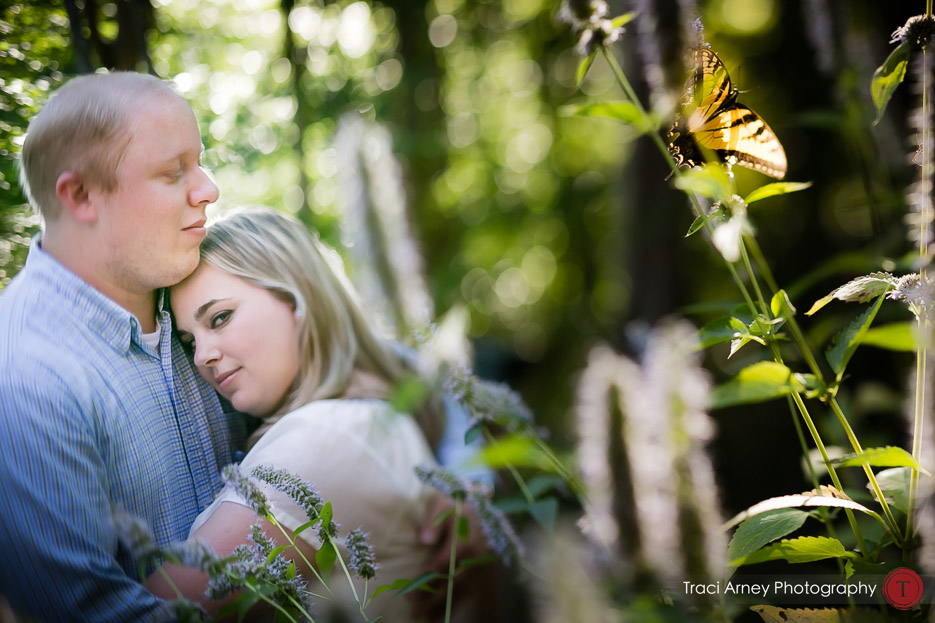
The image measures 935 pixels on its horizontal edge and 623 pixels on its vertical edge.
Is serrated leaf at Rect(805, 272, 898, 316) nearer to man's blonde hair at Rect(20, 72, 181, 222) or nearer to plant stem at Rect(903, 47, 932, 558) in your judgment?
plant stem at Rect(903, 47, 932, 558)

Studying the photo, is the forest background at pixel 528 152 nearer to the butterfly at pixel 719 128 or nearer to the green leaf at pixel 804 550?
the butterfly at pixel 719 128

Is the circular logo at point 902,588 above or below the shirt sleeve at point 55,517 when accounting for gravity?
below

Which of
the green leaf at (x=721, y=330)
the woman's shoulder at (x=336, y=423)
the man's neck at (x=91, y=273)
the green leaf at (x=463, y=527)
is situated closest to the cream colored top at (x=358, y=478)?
the woman's shoulder at (x=336, y=423)

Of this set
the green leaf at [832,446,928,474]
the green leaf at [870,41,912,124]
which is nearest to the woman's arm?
the green leaf at [832,446,928,474]

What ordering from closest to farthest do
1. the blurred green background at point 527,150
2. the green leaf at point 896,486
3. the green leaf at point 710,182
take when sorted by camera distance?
the green leaf at point 710,182, the green leaf at point 896,486, the blurred green background at point 527,150

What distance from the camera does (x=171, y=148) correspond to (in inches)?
27.0

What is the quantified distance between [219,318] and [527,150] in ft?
9.59

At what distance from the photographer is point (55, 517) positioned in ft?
1.83

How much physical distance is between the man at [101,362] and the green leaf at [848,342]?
25.6 inches

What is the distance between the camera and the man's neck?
653 mm

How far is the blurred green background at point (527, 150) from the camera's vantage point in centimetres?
90

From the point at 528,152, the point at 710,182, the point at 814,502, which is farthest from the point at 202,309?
the point at 528,152

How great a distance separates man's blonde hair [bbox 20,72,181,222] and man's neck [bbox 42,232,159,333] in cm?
3

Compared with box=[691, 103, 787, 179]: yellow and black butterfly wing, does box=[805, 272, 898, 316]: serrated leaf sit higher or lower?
lower
